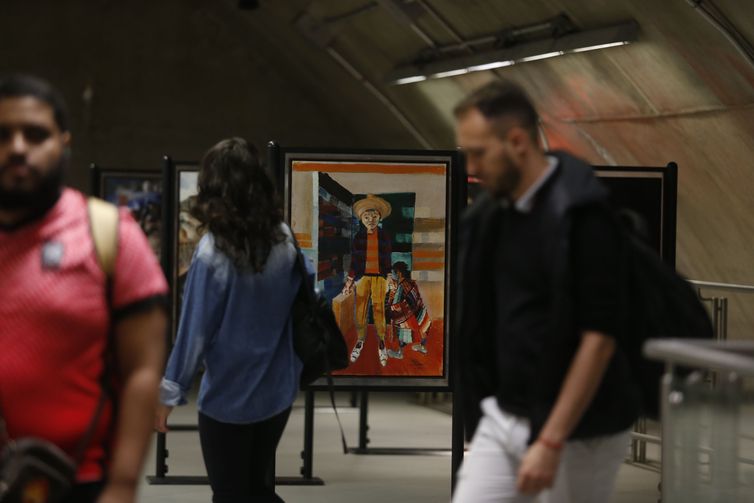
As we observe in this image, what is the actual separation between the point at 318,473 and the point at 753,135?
3.64m

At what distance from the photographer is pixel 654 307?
3.69m

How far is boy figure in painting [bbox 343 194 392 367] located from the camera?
7.87 metres

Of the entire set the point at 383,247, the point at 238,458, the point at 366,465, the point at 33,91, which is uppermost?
the point at 33,91

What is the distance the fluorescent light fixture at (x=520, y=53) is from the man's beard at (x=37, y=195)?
303 inches

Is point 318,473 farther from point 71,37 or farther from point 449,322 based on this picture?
point 71,37

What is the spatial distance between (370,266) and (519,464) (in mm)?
4176

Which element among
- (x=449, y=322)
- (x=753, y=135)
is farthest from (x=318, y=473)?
(x=753, y=135)

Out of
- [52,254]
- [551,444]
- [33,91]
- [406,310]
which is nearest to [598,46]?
[406,310]

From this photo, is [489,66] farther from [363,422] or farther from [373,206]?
[373,206]

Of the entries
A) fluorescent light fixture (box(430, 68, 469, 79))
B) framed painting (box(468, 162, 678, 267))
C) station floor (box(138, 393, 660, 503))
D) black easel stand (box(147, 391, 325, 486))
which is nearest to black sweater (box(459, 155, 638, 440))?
framed painting (box(468, 162, 678, 267))

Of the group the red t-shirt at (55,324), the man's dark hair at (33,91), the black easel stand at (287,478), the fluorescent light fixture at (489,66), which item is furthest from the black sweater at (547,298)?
the fluorescent light fixture at (489,66)

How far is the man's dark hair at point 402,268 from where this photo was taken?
26.0ft

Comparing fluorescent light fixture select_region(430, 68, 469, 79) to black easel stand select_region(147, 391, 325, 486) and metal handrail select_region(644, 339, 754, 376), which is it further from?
metal handrail select_region(644, 339, 754, 376)

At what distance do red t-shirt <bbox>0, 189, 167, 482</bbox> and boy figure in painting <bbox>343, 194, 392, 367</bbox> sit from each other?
15.5 ft
